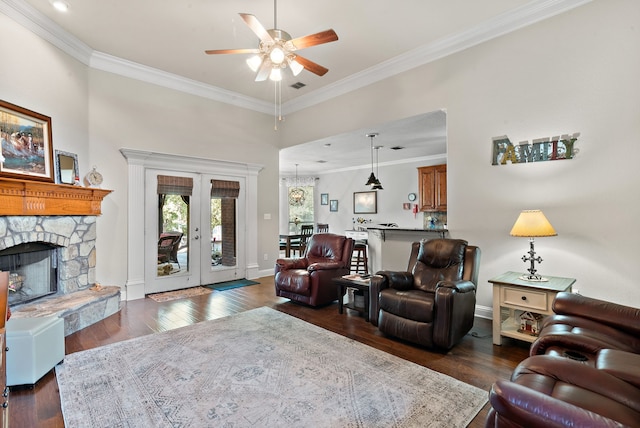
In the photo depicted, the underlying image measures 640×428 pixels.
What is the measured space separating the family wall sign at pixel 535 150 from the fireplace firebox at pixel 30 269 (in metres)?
5.52

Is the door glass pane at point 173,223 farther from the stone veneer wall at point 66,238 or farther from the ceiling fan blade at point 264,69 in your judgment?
the ceiling fan blade at point 264,69

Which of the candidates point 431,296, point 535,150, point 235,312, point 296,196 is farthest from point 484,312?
point 296,196

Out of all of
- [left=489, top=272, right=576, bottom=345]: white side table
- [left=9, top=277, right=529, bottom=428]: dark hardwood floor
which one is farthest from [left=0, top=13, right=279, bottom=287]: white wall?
[left=489, top=272, right=576, bottom=345]: white side table

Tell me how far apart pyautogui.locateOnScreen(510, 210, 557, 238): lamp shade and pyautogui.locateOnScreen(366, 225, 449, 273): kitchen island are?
1454 mm

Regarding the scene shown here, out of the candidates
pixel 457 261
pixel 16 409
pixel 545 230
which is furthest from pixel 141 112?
pixel 545 230

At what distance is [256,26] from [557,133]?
323 cm

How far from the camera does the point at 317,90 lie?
582 centimetres

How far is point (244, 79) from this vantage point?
5.38m

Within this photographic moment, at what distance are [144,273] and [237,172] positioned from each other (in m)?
2.39

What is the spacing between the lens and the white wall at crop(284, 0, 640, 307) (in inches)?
120

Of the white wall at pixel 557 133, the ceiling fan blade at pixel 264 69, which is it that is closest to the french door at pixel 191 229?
the ceiling fan blade at pixel 264 69

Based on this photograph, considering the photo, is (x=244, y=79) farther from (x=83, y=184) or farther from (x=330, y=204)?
(x=330, y=204)

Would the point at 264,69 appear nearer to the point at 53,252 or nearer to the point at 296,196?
the point at 53,252

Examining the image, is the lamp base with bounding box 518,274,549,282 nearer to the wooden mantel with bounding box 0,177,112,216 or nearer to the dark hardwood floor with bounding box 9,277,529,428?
the dark hardwood floor with bounding box 9,277,529,428
